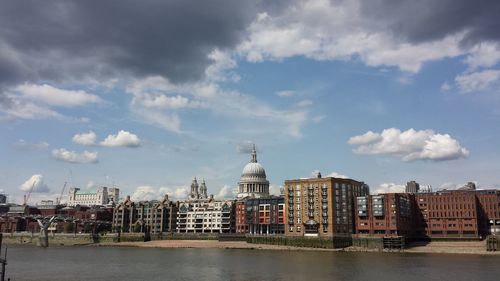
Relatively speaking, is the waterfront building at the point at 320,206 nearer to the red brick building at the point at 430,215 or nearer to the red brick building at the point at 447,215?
the red brick building at the point at 430,215

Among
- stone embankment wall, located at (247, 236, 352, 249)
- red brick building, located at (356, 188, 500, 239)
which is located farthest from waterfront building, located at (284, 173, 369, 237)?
red brick building, located at (356, 188, 500, 239)

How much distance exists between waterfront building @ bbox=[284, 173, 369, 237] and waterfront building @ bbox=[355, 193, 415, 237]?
5217mm

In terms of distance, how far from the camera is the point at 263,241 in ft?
635

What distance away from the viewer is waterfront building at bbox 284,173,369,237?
181375mm

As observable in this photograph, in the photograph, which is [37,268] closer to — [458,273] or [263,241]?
[458,273]

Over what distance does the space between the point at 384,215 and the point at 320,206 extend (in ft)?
77.2

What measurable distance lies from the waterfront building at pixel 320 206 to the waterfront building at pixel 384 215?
522 centimetres

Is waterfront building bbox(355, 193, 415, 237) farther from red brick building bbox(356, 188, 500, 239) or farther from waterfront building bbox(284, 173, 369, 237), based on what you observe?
waterfront building bbox(284, 173, 369, 237)

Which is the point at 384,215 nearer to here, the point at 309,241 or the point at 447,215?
the point at 309,241

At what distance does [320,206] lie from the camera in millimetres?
183375

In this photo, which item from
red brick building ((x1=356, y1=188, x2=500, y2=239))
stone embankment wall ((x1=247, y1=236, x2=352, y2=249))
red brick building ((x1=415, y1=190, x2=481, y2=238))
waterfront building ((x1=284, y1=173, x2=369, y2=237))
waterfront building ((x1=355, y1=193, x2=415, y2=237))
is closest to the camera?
stone embankment wall ((x1=247, y1=236, x2=352, y2=249))

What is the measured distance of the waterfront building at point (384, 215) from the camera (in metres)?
175

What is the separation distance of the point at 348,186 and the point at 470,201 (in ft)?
151

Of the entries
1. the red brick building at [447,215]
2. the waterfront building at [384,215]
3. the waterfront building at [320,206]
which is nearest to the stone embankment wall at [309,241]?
the waterfront building at [320,206]
